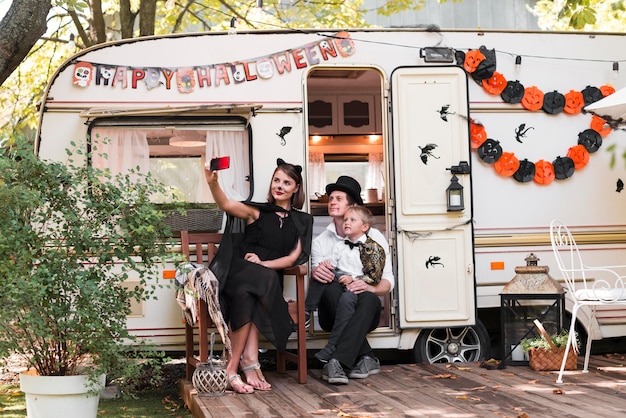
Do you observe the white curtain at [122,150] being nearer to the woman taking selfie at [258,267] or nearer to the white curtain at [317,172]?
the woman taking selfie at [258,267]

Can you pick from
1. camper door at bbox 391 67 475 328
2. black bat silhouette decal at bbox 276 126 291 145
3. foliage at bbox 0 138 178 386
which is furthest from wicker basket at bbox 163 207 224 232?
camper door at bbox 391 67 475 328

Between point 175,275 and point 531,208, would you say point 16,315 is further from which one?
point 531,208

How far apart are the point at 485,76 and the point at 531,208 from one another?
113 cm

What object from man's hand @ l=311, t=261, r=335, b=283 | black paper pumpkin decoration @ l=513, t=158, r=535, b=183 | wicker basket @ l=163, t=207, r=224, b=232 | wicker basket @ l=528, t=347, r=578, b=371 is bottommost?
wicker basket @ l=528, t=347, r=578, b=371

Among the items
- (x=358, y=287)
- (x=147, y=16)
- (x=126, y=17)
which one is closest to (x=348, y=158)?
(x=147, y=16)

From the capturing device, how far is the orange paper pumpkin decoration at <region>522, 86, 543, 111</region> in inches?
300

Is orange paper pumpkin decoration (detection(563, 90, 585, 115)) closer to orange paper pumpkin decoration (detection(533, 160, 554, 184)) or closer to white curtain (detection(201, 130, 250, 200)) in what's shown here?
orange paper pumpkin decoration (detection(533, 160, 554, 184))

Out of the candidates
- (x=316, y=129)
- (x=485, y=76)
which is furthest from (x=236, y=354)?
(x=316, y=129)

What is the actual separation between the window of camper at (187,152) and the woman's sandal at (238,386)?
4.89 ft

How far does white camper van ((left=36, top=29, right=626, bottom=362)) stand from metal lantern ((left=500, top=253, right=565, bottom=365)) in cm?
29

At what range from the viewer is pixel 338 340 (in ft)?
21.5

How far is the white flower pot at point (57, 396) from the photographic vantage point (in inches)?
211

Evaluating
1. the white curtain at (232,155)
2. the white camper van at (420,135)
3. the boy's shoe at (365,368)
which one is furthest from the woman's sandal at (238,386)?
the white curtain at (232,155)

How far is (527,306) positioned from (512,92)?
174 centimetres
